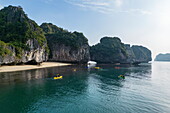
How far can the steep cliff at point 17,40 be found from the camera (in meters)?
52.2

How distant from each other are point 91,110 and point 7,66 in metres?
59.0

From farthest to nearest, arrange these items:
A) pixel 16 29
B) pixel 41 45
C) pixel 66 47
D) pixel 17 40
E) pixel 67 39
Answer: pixel 67 39 < pixel 66 47 < pixel 41 45 < pixel 16 29 < pixel 17 40

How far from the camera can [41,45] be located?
76.5m

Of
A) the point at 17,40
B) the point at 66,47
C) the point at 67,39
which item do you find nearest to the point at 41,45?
the point at 17,40

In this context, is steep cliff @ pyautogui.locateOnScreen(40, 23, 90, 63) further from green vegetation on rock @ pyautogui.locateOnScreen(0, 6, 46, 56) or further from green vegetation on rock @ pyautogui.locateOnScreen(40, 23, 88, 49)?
green vegetation on rock @ pyautogui.locateOnScreen(0, 6, 46, 56)

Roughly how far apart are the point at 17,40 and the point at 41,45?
55.5 ft

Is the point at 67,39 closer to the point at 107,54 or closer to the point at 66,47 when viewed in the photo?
the point at 66,47

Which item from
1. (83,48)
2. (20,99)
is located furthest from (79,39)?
(20,99)

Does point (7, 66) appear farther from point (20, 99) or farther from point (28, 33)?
point (20, 99)

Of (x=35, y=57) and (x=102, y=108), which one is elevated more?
(x=35, y=57)

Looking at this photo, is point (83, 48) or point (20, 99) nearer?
point (20, 99)

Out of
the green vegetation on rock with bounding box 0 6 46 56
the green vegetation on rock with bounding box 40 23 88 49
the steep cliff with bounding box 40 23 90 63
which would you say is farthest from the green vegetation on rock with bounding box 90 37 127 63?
the green vegetation on rock with bounding box 0 6 46 56

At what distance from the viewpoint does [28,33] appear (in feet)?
222

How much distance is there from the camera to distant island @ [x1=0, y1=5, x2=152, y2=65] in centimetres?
5880
